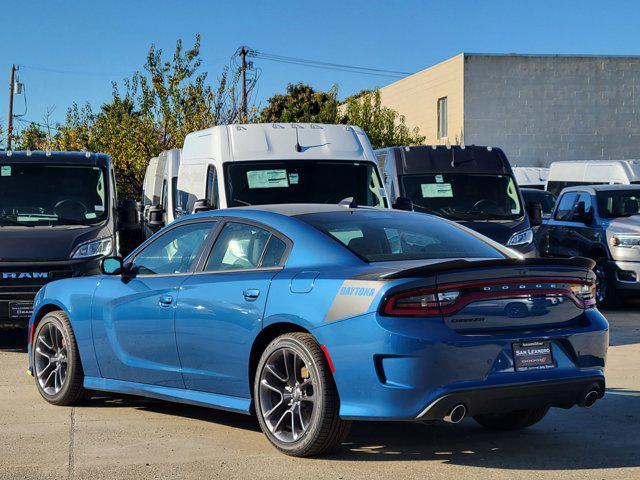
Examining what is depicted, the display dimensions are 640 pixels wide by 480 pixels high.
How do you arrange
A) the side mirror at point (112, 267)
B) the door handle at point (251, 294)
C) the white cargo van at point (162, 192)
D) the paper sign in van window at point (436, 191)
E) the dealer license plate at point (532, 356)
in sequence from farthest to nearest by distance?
the paper sign in van window at point (436, 191) < the white cargo van at point (162, 192) < the side mirror at point (112, 267) < the door handle at point (251, 294) < the dealer license plate at point (532, 356)

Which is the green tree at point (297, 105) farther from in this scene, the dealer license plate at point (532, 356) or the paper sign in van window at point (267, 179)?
the dealer license plate at point (532, 356)

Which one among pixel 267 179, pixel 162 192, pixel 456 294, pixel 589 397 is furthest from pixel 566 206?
pixel 456 294

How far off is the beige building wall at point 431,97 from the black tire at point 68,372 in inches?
1274

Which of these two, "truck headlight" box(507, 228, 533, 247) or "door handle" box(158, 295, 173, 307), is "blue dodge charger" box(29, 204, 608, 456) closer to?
"door handle" box(158, 295, 173, 307)

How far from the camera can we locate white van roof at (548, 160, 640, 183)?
25016 millimetres

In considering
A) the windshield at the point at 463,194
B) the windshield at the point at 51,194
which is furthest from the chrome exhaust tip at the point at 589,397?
the windshield at the point at 463,194

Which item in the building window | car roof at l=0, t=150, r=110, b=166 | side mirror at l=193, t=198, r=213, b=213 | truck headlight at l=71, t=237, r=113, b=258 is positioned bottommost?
truck headlight at l=71, t=237, r=113, b=258

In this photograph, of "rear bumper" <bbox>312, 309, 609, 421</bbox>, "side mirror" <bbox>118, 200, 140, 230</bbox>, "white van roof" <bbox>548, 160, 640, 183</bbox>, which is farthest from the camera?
"white van roof" <bbox>548, 160, 640, 183</bbox>

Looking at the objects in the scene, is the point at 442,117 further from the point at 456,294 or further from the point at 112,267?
the point at 456,294

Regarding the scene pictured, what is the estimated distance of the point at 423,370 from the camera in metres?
6.02

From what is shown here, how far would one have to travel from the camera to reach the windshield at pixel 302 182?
530 inches

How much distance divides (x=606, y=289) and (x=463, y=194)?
2455 mm

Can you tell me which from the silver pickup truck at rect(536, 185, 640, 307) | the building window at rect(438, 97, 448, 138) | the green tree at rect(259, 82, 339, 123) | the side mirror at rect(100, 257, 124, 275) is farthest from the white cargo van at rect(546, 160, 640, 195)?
the green tree at rect(259, 82, 339, 123)

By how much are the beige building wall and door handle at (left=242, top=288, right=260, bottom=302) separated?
33.7 metres
